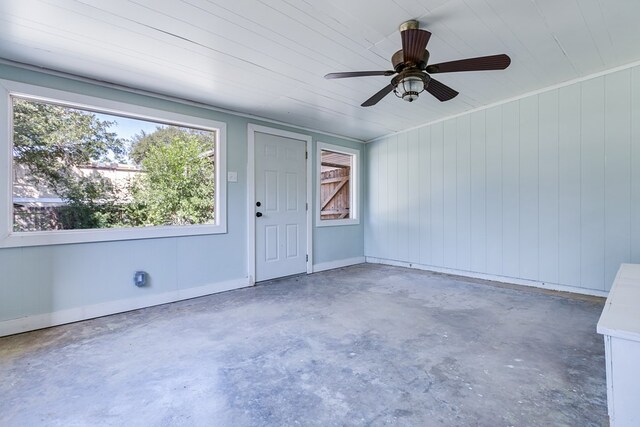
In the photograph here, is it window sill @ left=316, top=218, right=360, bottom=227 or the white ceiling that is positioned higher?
the white ceiling

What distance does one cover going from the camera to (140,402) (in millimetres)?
1613

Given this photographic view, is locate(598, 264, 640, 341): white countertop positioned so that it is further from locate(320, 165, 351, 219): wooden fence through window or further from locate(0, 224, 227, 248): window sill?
locate(320, 165, 351, 219): wooden fence through window

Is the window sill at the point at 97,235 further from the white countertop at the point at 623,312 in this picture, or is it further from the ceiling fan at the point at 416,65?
the white countertop at the point at 623,312

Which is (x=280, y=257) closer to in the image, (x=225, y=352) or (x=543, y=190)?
(x=225, y=352)

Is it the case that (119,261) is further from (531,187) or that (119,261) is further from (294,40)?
(531,187)

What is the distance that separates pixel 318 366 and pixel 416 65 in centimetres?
220

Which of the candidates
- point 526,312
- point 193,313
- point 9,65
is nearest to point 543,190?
point 526,312

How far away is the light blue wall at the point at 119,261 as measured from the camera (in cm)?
257

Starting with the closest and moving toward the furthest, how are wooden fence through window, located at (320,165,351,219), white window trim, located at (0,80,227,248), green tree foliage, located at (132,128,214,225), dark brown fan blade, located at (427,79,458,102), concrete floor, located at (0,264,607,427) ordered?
concrete floor, located at (0,264,607,427)
dark brown fan blade, located at (427,79,458,102)
white window trim, located at (0,80,227,248)
green tree foliage, located at (132,128,214,225)
wooden fence through window, located at (320,165,351,219)

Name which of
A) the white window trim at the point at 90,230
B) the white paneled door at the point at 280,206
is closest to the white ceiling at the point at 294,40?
the white window trim at the point at 90,230

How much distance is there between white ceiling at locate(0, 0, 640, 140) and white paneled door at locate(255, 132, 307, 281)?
106 centimetres

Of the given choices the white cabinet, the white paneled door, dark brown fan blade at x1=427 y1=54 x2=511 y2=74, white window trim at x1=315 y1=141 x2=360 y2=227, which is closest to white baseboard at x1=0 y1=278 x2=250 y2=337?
the white paneled door

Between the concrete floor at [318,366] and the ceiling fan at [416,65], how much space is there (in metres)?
1.96

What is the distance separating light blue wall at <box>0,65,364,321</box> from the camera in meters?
2.57
